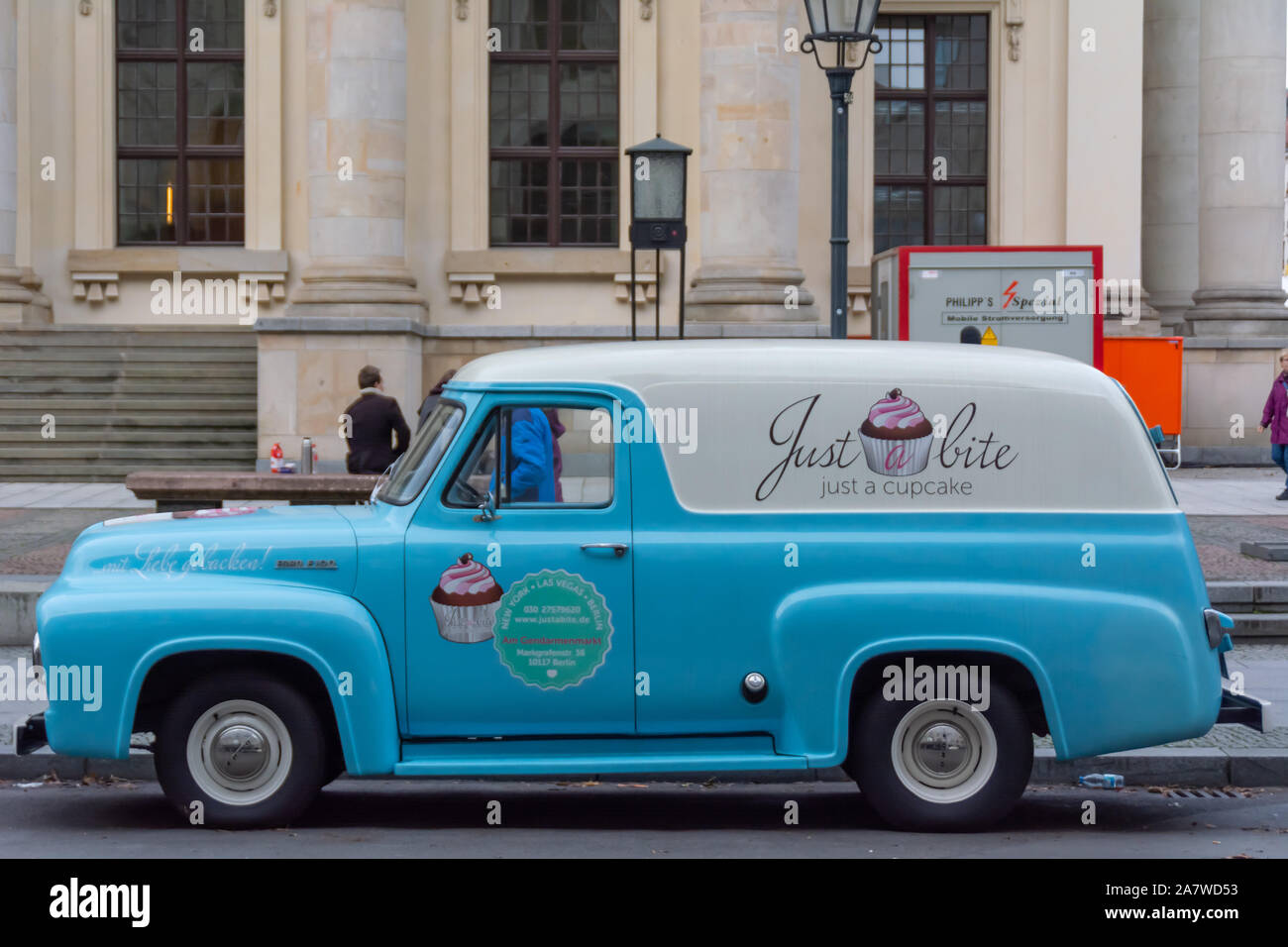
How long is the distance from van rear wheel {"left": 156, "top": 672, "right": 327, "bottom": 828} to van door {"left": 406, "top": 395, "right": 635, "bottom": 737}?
45 centimetres

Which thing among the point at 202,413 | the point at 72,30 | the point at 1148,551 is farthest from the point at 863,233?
the point at 1148,551

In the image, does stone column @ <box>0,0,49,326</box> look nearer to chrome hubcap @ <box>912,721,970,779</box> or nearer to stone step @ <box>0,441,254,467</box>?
stone step @ <box>0,441,254,467</box>

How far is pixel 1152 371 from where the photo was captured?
24.7m

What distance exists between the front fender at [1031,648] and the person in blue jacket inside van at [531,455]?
1090 millimetres

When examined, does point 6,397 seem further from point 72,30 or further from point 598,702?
point 598,702

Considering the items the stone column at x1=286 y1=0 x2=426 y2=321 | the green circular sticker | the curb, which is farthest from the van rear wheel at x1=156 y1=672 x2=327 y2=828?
the stone column at x1=286 y1=0 x2=426 y2=321

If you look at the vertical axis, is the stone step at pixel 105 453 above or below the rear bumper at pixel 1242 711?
above

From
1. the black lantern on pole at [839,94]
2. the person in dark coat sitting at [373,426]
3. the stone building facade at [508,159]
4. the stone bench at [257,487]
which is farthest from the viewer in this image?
the stone building facade at [508,159]

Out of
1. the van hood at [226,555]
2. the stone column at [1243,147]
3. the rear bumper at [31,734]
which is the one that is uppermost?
the stone column at [1243,147]

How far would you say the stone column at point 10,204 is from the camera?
25.0 meters

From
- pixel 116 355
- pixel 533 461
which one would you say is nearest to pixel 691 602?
pixel 533 461

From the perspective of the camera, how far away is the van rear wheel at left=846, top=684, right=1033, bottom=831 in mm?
6809

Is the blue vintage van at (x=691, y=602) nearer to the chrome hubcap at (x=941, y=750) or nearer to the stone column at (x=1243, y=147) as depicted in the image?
the chrome hubcap at (x=941, y=750)

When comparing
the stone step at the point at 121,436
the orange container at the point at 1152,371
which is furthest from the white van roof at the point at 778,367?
the orange container at the point at 1152,371
